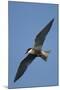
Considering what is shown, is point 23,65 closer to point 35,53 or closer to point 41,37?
point 35,53

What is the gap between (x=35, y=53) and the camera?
158 cm

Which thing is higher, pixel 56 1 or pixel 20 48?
pixel 56 1

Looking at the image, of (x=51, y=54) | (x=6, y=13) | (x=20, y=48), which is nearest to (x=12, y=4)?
(x=6, y=13)

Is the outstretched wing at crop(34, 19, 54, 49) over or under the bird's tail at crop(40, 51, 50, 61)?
over

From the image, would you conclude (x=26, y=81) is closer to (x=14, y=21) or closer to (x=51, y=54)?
(x=51, y=54)

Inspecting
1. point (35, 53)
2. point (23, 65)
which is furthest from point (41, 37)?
point (23, 65)

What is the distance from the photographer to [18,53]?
5.11 feet

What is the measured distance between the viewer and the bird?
155cm

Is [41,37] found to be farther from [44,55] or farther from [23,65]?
[23,65]

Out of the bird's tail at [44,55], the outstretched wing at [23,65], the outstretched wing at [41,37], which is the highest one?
the outstretched wing at [41,37]

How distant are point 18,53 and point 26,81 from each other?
20 cm

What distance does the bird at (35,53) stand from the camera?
1549mm

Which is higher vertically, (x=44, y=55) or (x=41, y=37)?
(x=41, y=37)

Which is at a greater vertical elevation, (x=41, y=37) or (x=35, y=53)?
(x=41, y=37)
